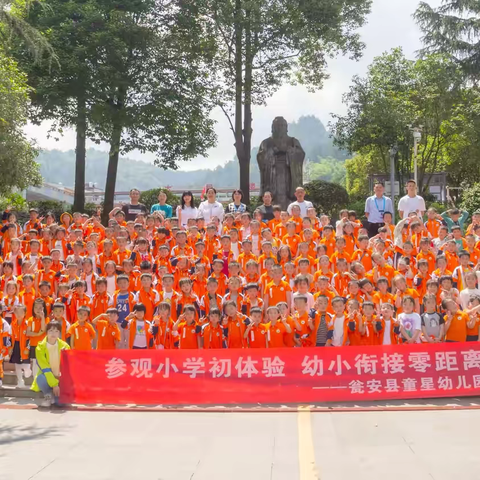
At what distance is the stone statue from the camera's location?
2181 centimetres

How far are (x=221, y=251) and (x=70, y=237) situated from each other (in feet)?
10.8

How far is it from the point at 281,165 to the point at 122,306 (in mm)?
11539

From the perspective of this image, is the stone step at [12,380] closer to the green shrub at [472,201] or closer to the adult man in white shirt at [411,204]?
the adult man in white shirt at [411,204]

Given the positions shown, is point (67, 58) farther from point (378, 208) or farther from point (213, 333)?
point (213, 333)

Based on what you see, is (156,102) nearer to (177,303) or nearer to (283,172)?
(283,172)

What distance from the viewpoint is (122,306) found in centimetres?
A: 1130

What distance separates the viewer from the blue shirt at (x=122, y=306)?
11211mm

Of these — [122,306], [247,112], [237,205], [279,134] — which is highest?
[247,112]

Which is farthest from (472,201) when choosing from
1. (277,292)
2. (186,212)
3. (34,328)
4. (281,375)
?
(34,328)

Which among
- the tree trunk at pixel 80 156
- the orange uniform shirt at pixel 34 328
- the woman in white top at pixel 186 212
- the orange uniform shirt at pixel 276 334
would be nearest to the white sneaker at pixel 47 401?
the orange uniform shirt at pixel 34 328

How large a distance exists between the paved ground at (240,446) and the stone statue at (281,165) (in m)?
13.4

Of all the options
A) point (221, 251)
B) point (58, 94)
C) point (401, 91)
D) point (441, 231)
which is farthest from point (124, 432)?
point (401, 91)

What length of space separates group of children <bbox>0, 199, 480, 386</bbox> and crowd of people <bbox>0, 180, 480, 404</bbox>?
0.08 feet

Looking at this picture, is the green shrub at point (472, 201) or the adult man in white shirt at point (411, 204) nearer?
the adult man in white shirt at point (411, 204)
